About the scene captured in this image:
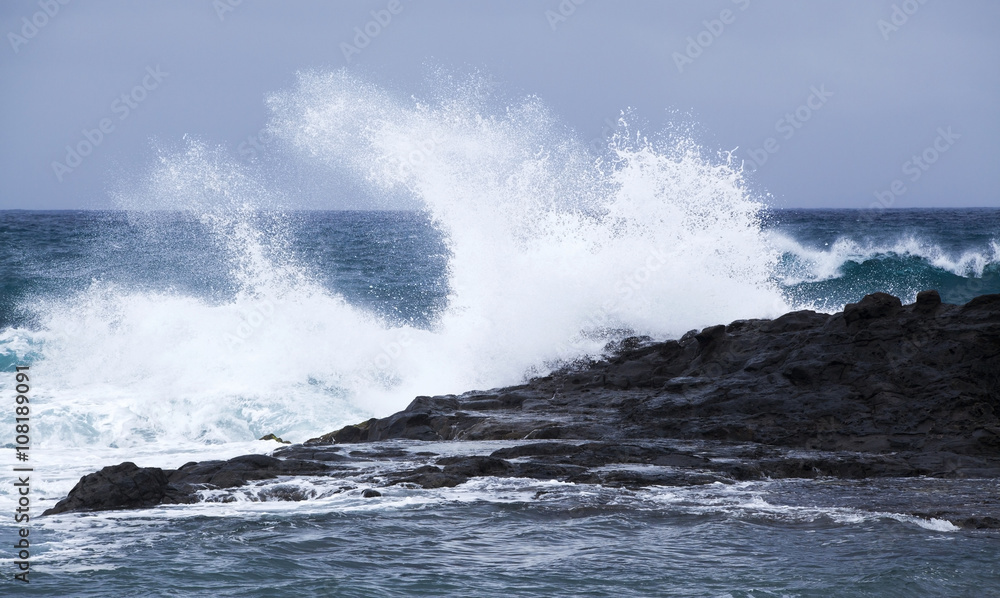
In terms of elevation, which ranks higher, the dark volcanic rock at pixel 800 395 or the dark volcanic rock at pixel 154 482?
the dark volcanic rock at pixel 800 395

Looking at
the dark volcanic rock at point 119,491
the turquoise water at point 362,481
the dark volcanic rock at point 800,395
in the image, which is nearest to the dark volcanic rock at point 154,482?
the dark volcanic rock at point 119,491

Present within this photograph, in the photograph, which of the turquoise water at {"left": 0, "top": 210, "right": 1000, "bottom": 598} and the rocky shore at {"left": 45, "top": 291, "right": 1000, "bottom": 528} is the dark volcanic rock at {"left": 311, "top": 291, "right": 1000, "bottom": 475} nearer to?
the rocky shore at {"left": 45, "top": 291, "right": 1000, "bottom": 528}

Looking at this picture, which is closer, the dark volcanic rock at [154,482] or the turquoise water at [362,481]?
the turquoise water at [362,481]

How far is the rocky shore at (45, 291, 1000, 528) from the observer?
8562 mm

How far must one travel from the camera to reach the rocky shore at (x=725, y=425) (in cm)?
856

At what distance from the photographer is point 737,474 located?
859 cm

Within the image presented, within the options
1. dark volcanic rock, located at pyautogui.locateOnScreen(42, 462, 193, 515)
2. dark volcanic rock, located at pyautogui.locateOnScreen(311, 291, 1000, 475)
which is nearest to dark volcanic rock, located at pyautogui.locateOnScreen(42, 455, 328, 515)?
dark volcanic rock, located at pyautogui.locateOnScreen(42, 462, 193, 515)

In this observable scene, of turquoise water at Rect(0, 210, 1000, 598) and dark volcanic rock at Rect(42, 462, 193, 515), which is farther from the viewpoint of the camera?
dark volcanic rock at Rect(42, 462, 193, 515)

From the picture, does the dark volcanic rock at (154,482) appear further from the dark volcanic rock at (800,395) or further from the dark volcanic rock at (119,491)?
the dark volcanic rock at (800,395)

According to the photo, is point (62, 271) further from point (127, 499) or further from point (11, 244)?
point (127, 499)

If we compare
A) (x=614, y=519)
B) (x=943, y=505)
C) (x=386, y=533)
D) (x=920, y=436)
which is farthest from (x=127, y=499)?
(x=920, y=436)

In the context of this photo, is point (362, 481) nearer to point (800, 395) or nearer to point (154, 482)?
point (154, 482)

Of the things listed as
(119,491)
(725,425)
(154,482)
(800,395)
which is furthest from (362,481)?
(800,395)

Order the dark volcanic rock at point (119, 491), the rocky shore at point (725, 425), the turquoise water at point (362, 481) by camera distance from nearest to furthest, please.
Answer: the turquoise water at point (362, 481) < the dark volcanic rock at point (119, 491) < the rocky shore at point (725, 425)
